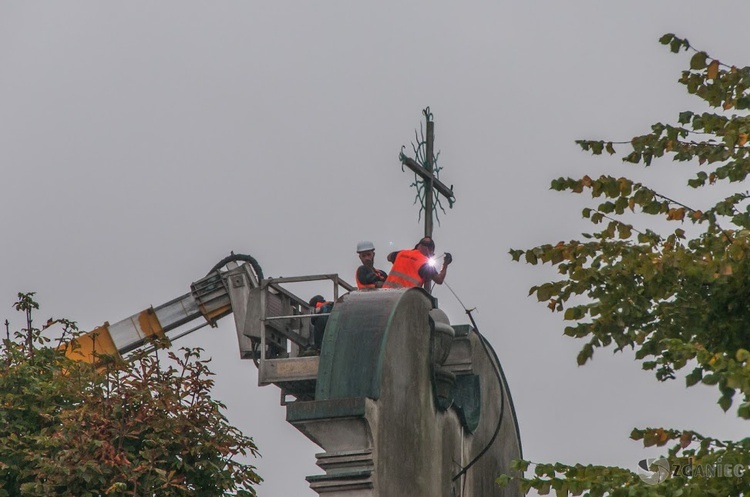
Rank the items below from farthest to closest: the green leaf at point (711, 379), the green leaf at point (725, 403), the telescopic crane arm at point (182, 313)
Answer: the telescopic crane arm at point (182, 313) → the green leaf at point (725, 403) → the green leaf at point (711, 379)

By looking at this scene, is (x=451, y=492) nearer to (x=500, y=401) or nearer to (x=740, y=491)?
(x=500, y=401)

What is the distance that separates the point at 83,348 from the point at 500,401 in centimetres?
1024

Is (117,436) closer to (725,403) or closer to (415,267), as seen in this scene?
(415,267)

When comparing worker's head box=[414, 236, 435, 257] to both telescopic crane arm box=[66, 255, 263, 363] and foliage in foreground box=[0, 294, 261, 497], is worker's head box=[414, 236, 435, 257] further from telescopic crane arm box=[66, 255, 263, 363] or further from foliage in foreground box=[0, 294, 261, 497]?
telescopic crane arm box=[66, 255, 263, 363]

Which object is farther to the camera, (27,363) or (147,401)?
(27,363)

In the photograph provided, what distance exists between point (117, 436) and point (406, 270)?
166 inches

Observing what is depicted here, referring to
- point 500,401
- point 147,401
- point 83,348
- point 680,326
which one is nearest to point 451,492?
point 500,401

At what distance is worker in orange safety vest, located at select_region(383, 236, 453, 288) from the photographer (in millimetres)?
19984

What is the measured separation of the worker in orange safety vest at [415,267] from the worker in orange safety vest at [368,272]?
208 millimetres

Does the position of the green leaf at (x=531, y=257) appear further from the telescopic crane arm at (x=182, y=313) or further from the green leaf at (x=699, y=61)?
the telescopic crane arm at (x=182, y=313)

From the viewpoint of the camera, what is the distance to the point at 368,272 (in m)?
20.5

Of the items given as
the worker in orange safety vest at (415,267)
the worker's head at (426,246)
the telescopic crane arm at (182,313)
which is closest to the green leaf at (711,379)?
the worker in orange safety vest at (415,267)

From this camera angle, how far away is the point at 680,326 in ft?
44.0

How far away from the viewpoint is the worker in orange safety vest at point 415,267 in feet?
65.6
